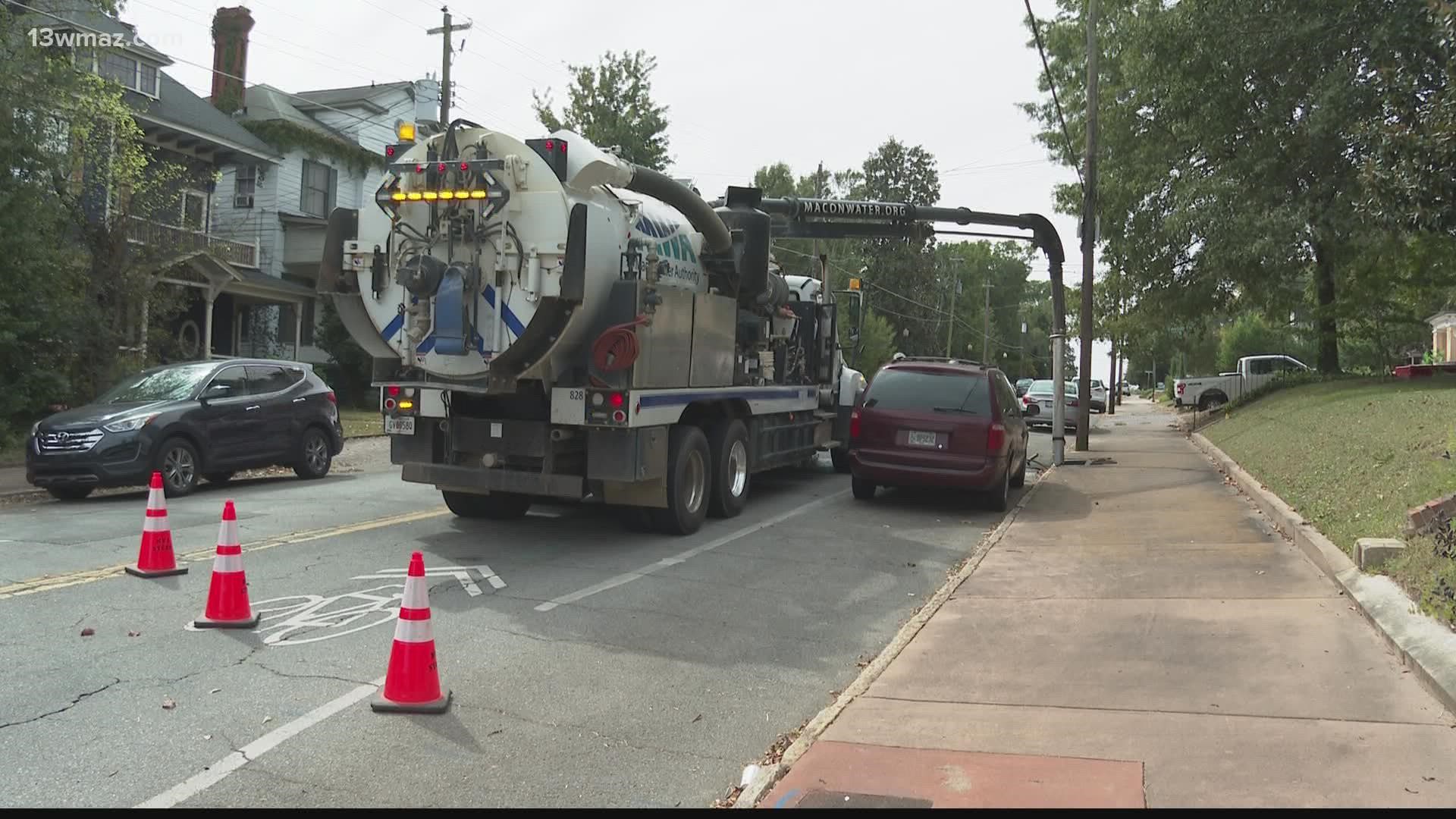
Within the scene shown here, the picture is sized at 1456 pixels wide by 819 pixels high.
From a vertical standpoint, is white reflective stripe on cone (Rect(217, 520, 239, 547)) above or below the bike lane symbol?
above

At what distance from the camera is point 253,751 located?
14.8 feet

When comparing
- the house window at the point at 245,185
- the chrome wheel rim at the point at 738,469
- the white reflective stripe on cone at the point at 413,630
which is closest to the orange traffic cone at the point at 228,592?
the white reflective stripe on cone at the point at 413,630

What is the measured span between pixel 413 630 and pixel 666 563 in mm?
4025

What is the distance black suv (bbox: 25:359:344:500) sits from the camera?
39.1ft

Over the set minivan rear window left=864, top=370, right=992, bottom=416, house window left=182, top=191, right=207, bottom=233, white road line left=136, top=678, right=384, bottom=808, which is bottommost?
white road line left=136, top=678, right=384, bottom=808

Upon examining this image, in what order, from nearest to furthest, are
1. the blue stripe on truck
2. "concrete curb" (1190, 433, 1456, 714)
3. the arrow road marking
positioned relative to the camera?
"concrete curb" (1190, 433, 1456, 714)
the arrow road marking
the blue stripe on truck

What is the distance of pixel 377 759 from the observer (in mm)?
→ 4453

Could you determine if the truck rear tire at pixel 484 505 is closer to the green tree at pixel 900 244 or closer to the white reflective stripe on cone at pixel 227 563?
the white reflective stripe on cone at pixel 227 563

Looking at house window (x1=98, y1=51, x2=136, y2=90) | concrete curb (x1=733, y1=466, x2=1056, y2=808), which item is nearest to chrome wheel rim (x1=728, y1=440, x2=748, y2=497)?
concrete curb (x1=733, y1=466, x2=1056, y2=808)

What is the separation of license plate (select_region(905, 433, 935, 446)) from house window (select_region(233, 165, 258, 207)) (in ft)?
79.6

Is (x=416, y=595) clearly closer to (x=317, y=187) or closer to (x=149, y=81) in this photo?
(x=149, y=81)

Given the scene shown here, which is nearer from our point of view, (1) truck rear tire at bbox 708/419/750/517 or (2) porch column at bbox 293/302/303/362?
(1) truck rear tire at bbox 708/419/750/517

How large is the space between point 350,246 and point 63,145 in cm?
1213

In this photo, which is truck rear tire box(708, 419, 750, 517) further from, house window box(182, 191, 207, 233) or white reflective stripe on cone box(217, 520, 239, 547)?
house window box(182, 191, 207, 233)
